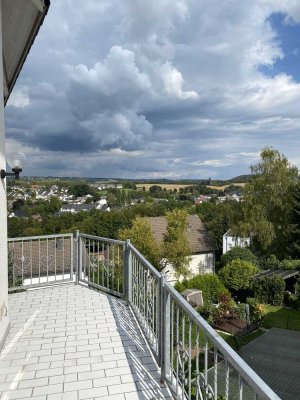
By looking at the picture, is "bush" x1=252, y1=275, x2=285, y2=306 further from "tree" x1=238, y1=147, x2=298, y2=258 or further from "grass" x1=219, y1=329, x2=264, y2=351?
"grass" x1=219, y1=329, x2=264, y2=351

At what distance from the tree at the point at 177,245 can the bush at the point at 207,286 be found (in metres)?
4.02

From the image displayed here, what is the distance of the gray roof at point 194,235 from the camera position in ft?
101

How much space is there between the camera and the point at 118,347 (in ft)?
12.3

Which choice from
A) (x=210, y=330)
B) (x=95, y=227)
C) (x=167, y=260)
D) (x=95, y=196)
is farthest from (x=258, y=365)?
(x=95, y=196)

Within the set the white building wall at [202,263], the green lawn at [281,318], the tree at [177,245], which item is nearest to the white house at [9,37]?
the green lawn at [281,318]

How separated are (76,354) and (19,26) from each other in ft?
12.9

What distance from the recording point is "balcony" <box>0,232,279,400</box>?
224cm

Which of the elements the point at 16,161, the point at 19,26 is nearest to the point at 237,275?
the point at 16,161

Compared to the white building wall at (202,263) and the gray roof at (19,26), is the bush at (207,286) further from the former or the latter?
the gray roof at (19,26)

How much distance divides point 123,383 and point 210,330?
154 cm

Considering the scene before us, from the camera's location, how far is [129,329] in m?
4.25

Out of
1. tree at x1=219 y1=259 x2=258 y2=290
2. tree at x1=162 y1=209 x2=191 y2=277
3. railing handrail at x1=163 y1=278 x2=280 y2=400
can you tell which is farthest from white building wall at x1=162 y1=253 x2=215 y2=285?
railing handrail at x1=163 y1=278 x2=280 y2=400

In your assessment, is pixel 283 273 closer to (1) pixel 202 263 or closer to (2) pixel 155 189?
(1) pixel 202 263

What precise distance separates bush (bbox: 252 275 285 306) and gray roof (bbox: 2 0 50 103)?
19.9 metres
